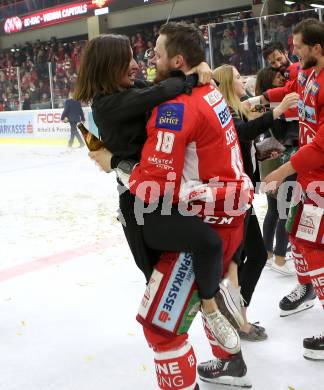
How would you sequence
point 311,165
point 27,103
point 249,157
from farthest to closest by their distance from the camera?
point 27,103
point 249,157
point 311,165

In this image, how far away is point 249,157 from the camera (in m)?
2.40

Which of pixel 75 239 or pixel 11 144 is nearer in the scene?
pixel 75 239

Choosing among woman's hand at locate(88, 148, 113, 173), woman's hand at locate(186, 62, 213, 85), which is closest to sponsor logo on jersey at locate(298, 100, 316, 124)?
woman's hand at locate(186, 62, 213, 85)

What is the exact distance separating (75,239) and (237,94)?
2.54m

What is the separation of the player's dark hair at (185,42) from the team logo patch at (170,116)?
194 millimetres

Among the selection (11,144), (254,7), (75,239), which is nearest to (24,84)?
(11,144)

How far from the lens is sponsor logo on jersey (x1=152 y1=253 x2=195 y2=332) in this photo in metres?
1.76

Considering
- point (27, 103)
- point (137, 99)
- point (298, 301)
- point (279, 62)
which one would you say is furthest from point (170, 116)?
point (27, 103)

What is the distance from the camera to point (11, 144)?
14539 mm

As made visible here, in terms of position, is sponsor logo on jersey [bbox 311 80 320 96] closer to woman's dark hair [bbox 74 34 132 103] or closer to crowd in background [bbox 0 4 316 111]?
crowd in background [bbox 0 4 316 111]

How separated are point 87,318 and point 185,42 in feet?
5.57

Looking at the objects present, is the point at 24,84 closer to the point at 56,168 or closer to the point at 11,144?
the point at 11,144

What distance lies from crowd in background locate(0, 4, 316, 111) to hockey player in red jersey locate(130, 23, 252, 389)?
0.49 meters

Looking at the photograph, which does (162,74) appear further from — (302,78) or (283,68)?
(283,68)
